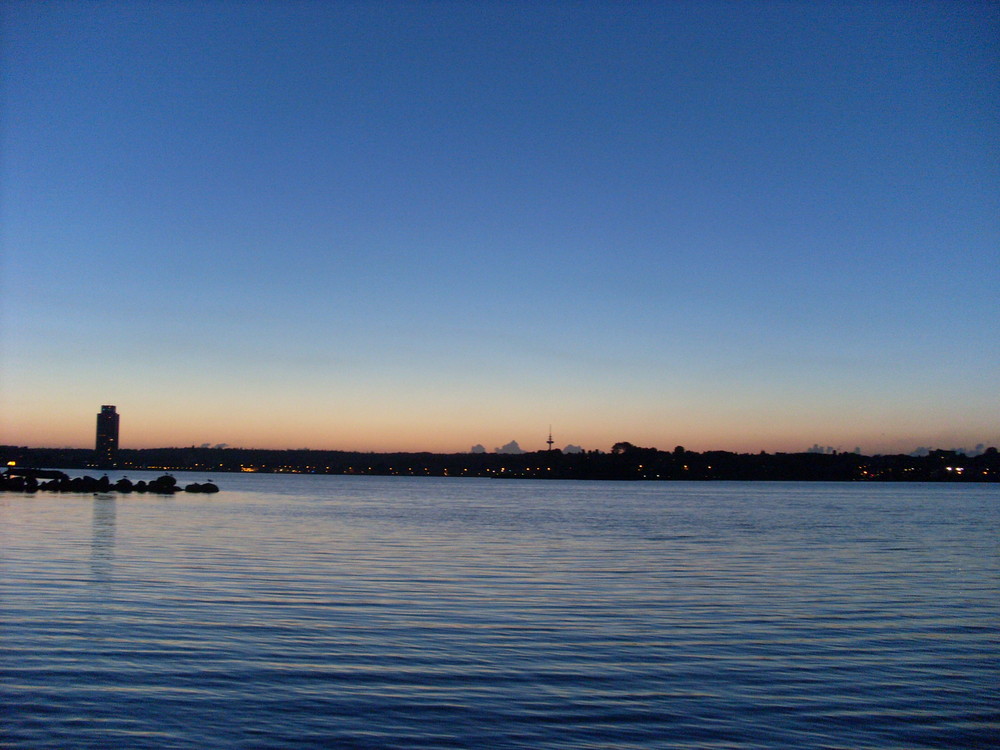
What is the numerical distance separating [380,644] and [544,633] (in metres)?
3.00

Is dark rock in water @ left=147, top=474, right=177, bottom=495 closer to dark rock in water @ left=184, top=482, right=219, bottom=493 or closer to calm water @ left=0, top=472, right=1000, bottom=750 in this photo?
dark rock in water @ left=184, top=482, right=219, bottom=493

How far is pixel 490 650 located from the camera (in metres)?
13.8

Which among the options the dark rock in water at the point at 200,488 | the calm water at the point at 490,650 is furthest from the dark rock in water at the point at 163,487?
the calm water at the point at 490,650

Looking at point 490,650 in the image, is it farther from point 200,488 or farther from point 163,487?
point 200,488

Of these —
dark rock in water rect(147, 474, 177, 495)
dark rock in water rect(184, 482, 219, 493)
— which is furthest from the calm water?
dark rock in water rect(184, 482, 219, 493)

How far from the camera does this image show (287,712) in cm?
1022

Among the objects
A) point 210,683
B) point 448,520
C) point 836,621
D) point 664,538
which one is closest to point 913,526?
point 664,538

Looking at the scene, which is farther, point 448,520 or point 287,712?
point 448,520

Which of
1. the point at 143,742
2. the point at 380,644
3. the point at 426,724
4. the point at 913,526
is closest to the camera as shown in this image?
the point at 143,742

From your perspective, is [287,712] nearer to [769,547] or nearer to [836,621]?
[836,621]

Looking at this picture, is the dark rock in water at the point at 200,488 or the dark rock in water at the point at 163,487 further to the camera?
the dark rock in water at the point at 200,488

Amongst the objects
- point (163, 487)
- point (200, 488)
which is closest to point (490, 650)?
point (163, 487)

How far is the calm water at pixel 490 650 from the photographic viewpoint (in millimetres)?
9766

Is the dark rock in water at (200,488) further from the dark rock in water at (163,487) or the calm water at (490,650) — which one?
the calm water at (490,650)
